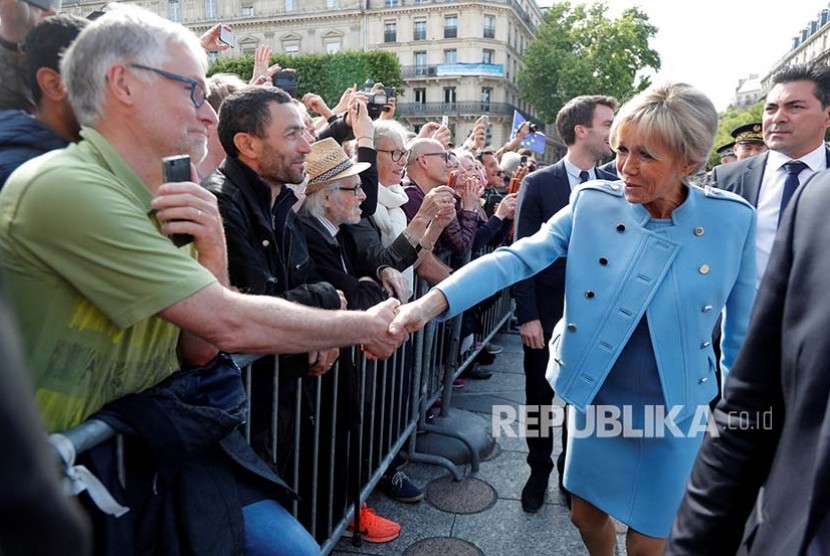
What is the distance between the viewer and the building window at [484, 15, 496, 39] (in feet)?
189

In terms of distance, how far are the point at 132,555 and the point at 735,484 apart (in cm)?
143

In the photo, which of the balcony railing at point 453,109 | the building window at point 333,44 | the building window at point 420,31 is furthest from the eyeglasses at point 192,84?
the building window at point 333,44

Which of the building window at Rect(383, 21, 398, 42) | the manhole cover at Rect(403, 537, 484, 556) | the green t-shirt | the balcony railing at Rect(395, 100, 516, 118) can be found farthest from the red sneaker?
the building window at Rect(383, 21, 398, 42)

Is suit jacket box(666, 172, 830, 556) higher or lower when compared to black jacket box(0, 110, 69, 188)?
lower

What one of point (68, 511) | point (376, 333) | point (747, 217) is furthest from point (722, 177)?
point (68, 511)

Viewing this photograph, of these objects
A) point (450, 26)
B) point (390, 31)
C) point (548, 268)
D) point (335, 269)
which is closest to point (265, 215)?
point (335, 269)

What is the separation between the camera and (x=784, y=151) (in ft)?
13.1

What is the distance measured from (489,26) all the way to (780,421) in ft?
204

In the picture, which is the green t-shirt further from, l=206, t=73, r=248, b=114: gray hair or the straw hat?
l=206, t=73, r=248, b=114: gray hair

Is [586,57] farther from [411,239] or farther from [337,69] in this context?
[411,239]

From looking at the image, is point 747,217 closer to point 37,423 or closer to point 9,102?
point 37,423

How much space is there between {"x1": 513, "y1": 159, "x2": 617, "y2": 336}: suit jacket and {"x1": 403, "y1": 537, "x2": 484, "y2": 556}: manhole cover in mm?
1301

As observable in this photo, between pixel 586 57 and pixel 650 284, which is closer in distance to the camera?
pixel 650 284

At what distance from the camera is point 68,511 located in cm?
54
